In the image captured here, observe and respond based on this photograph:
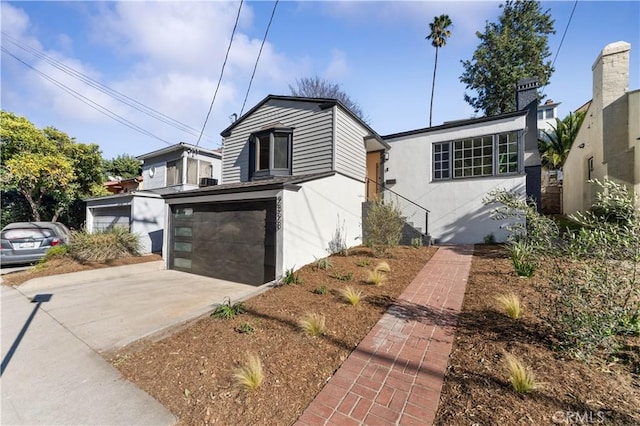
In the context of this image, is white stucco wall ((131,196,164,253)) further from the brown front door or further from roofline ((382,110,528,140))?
roofline ((382,110,528,140))

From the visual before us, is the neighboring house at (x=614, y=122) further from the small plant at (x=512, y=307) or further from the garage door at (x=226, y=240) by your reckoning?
the garage door at (x=226, y=240)

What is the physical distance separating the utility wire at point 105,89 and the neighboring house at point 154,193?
7.18ft

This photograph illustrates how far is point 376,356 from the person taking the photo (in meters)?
3.21

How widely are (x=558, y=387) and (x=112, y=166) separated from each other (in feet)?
122

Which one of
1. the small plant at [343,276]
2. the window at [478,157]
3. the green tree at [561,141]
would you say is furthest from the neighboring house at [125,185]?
the green tree at [561,141]

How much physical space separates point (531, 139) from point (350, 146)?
27.4 feet

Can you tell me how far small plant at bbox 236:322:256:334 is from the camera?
3.91 metres

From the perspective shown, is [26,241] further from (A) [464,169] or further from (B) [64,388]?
(A) [464,169]

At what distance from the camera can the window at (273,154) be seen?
412 inches

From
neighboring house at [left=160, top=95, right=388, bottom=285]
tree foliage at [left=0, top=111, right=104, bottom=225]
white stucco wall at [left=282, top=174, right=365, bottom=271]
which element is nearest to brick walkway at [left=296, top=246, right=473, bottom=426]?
white stucco wall at [left=282, top=174, right=365, bottom=271]

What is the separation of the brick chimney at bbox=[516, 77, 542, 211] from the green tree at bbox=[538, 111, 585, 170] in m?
10.1

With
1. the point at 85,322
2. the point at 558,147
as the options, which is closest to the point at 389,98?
the point at 85,322

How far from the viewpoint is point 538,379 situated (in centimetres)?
252

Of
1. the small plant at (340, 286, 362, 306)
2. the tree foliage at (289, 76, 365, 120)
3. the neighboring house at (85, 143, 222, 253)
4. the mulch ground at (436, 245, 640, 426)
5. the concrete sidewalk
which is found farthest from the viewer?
the tree foliage at (289, 76, 365, 120)
